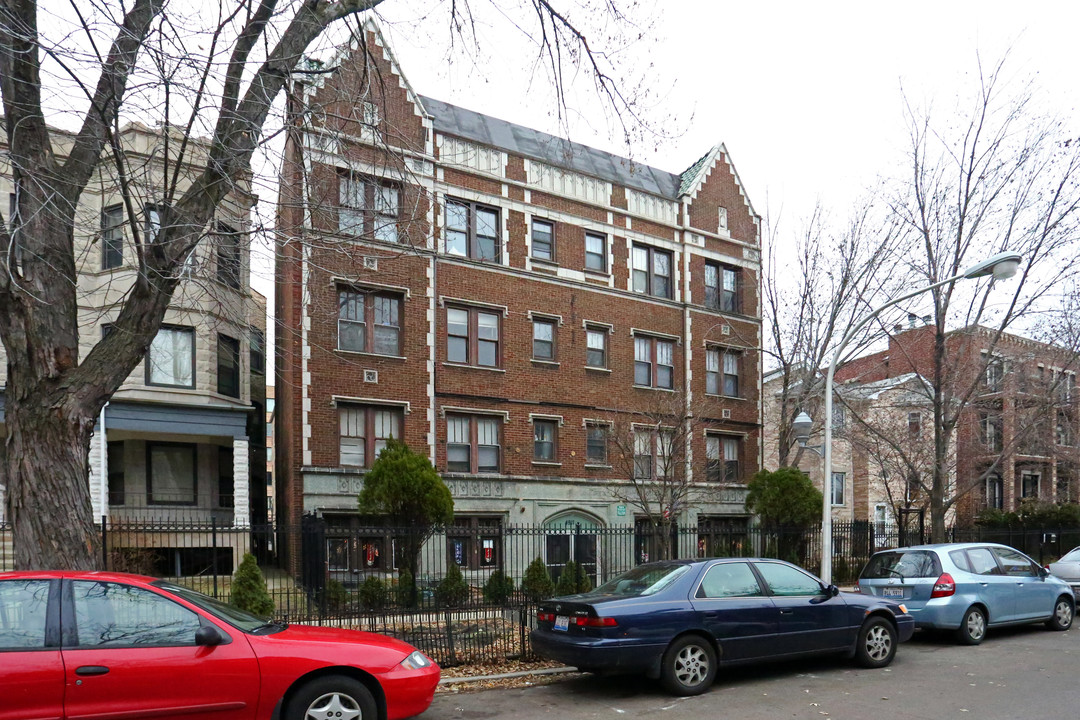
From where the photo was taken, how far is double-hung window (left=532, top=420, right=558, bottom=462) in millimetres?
23152

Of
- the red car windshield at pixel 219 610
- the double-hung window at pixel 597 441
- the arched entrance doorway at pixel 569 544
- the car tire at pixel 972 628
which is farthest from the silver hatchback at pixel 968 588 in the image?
the double-hung window at pixel 597 441

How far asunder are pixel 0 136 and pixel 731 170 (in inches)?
→ 821

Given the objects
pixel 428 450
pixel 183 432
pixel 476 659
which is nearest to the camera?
pixel 476 659

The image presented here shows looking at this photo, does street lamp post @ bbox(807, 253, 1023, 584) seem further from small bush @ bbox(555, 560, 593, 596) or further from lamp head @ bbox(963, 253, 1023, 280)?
small bush @ bbox(555, 560, 593, 596)

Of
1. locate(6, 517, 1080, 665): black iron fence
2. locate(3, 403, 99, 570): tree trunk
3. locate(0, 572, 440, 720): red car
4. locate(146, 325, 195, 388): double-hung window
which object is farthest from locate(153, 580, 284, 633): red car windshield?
locate(146, 325, 195, 388): double-hung window

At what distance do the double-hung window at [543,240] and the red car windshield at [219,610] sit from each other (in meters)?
17.6

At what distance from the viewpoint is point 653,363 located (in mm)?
25500

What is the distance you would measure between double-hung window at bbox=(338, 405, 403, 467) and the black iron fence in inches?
83.0

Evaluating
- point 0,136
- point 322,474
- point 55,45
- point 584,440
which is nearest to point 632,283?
point 584,440

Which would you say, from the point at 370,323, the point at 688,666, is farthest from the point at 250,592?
the point at 370,323

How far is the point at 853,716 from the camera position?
7.80 metres

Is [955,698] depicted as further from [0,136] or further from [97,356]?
[0,136]

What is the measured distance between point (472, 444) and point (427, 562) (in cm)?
427

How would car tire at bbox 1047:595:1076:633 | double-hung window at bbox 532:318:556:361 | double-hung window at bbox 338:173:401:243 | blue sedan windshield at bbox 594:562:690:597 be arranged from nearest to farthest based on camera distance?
double-hung window at bbox 338:173:401:243 → blue sedan windshield at bbox 594:562:690:597 → car tire at bbox 1047:595:1076:633 → double-hung window at bbox 532:318:556:361
